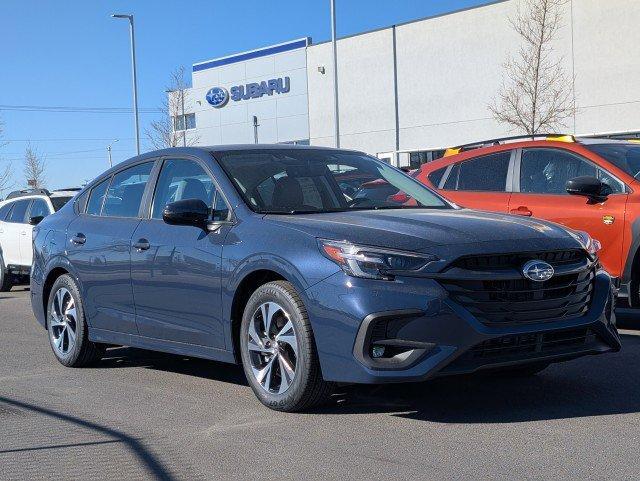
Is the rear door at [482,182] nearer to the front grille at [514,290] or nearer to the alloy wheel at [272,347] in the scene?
the front grille at [514,290]

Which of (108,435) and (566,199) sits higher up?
(566,199)

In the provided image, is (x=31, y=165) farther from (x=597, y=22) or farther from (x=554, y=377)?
(x=554, y=377)

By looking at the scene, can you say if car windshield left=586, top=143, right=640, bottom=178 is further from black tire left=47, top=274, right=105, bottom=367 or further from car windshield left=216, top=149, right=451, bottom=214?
black tire left=47, top=274, right=105, bottom=367

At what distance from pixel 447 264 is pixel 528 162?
469cm

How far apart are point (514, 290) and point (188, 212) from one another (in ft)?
7.18

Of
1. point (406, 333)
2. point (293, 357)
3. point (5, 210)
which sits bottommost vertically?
point (293, 357)

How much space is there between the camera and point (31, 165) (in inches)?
2596

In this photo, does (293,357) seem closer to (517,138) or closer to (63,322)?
(63,322)

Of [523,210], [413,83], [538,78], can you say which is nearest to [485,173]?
[523,210]

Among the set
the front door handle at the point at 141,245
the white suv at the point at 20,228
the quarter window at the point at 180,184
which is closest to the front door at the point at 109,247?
the front door handle at the point at 141,245

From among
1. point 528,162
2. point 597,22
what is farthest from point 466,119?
point 528,162

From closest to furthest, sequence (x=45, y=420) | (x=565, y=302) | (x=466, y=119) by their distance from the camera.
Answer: (x=565, y=302) → (x=45, y=420) → (x=466, y=119)

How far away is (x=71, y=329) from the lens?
Result: 816 cm

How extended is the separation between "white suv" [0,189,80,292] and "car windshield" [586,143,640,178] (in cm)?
1023
